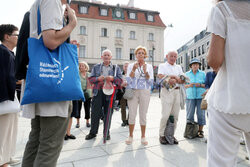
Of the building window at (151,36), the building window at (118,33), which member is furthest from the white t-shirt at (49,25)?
the building window at (151,36)

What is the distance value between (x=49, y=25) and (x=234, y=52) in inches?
55.0

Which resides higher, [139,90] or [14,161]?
[139,90]

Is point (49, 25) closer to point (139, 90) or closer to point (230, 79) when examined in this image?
point (230, 79)

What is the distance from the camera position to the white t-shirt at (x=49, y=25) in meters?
1.29

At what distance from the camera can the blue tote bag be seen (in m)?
1.23

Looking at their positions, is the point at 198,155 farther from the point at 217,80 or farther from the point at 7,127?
the point at 7,127

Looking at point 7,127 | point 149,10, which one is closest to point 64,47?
point 7,127

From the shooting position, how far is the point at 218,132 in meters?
1.21

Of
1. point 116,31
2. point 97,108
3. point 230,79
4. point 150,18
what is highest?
point 150,18

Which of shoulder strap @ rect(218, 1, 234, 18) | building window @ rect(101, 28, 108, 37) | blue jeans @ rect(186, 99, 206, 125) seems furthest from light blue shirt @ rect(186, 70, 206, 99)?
building window @ rect(101, 28, 108, 37)

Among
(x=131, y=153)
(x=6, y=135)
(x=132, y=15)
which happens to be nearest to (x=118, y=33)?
(x=132, y=15)

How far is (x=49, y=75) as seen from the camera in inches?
50.0

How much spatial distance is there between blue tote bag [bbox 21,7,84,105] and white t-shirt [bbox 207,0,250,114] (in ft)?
3.76

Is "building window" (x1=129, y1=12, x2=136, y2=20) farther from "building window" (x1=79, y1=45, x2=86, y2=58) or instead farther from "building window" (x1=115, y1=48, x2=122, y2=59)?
"building window" (x1=79, y1=45, x2=86, y2=58)
